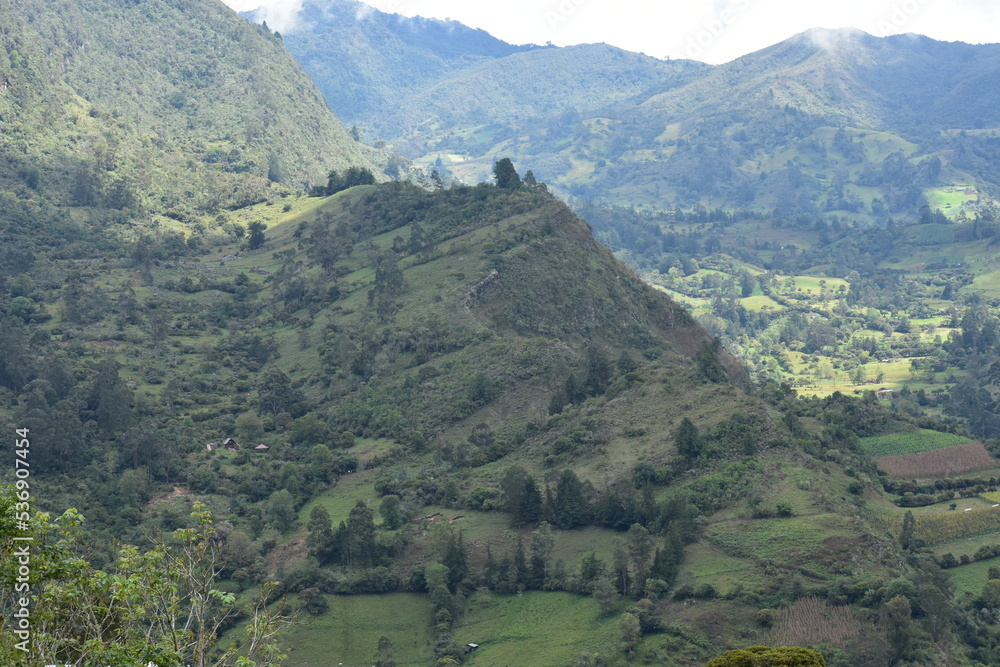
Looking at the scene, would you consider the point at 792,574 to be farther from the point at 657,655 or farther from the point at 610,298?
the point at 610,298

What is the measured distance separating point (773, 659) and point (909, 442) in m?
65.5

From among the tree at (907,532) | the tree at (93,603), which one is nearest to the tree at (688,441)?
the tree at (907,532)

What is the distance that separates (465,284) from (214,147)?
328ft

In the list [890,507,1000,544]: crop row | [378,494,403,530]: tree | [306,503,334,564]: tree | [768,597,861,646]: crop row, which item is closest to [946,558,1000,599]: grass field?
[890,507,1000,544]: crop row

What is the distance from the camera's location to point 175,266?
467ft

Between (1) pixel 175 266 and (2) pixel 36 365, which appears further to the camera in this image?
(1) pixel 175 266

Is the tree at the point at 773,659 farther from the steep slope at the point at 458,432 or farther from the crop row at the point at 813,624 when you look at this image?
the crop row at the point at 813,624

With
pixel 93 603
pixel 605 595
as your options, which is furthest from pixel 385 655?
pixel 93 603

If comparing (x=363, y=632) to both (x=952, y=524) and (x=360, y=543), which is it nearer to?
(x=360, y=543)

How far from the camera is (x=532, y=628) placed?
67.7 metres

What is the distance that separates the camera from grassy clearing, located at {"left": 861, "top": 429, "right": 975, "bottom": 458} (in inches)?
4008

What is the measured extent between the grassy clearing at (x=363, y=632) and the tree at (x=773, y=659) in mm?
25259

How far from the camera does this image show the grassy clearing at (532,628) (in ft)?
210

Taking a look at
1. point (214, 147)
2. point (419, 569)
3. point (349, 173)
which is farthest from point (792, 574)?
point (214, 147)
